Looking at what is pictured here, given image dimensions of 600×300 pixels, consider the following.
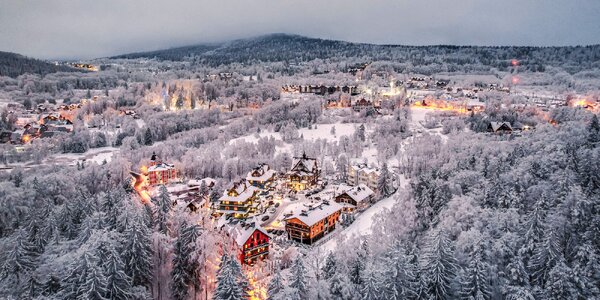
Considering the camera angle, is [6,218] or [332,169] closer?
[6,218]

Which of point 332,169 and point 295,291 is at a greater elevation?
point 295,291

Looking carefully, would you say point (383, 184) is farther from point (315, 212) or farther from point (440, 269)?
point (440, 269)

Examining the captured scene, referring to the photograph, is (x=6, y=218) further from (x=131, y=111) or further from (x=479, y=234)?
(x=131, y=111)

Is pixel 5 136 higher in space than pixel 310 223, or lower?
lower

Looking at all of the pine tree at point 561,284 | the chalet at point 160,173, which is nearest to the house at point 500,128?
the chalet at point 160,173

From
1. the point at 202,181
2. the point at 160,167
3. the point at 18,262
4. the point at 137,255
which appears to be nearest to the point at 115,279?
the point at 137,255

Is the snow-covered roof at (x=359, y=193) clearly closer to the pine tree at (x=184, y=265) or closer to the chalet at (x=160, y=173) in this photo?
the pine tree at (x=184, y=265)

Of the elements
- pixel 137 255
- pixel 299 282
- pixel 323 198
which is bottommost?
pixel 323 198

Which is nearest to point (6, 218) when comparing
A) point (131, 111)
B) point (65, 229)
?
point (65, 229)
